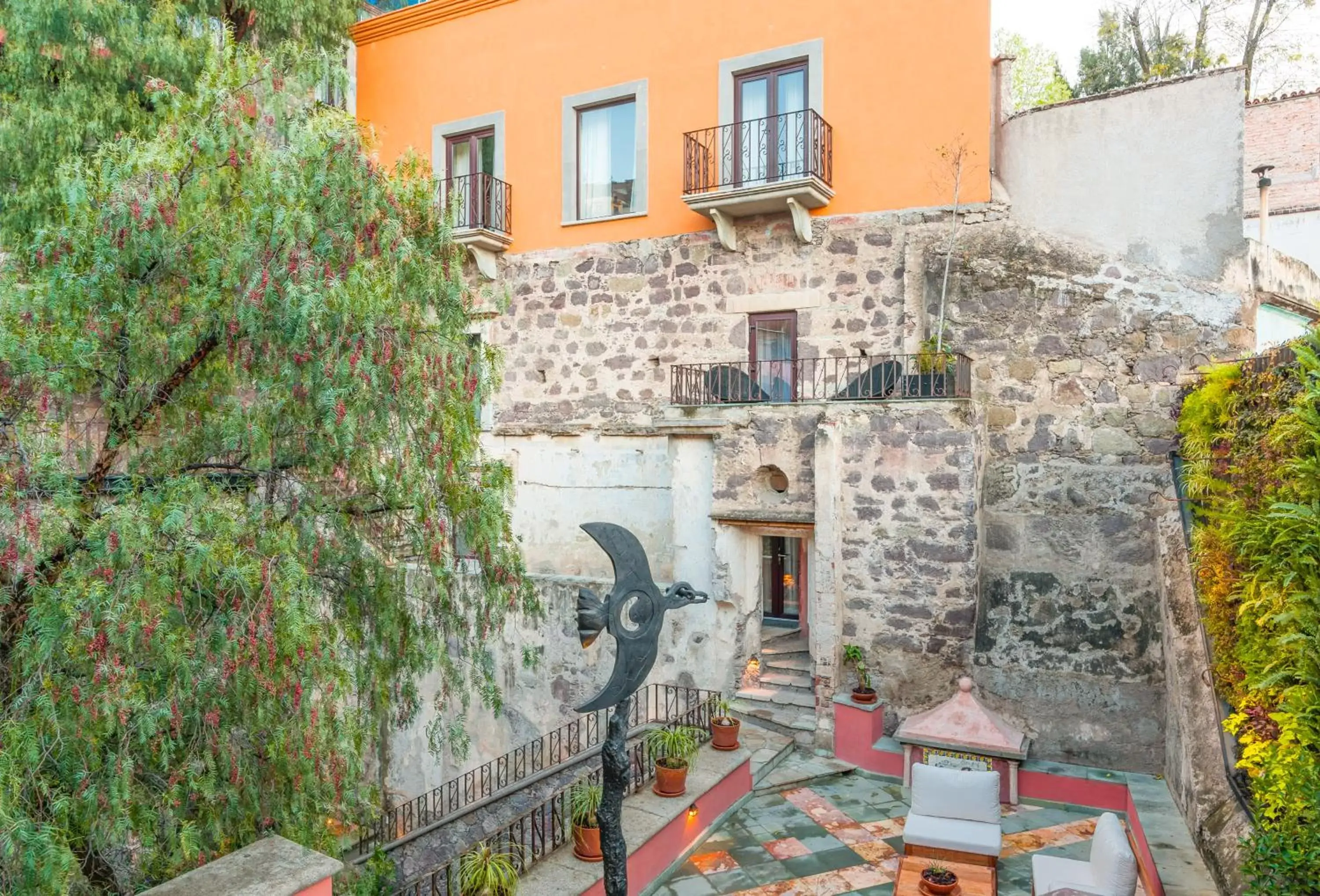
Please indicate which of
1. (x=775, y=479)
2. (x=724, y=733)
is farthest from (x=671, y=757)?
(x=775, y=479)

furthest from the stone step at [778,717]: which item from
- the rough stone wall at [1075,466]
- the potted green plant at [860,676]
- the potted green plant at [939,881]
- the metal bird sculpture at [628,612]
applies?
the metal bird sculpture at [628,612]

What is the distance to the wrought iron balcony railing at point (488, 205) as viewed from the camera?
1195 cm

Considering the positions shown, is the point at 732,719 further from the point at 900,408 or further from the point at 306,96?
the point at 306,96

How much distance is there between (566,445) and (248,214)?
7432 millimetres

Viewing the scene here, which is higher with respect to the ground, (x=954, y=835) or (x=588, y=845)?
(x=588, y=845)

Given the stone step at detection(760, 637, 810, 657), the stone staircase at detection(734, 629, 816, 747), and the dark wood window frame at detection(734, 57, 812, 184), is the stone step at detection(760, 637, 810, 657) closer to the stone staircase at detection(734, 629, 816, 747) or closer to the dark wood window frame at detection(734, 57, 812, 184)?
the stone staircase at detection(734, 629, 816, 747)

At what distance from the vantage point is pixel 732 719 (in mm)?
7641

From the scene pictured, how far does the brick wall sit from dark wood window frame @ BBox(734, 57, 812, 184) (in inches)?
315

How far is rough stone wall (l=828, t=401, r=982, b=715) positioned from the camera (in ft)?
26.6

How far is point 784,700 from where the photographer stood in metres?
8.98

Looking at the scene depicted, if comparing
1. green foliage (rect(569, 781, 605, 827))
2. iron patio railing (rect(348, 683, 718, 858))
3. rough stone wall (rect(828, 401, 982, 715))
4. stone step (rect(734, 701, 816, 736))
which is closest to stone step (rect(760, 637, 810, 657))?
stone step (rect(734, 701, 816, 736))

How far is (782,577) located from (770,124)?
6727 millimetres

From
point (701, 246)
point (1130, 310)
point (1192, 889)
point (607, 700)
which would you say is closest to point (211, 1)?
point (701, 246)

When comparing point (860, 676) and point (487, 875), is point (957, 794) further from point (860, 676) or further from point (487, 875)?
point (487, 875)
